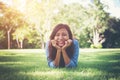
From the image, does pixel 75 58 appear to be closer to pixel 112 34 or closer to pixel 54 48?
pixel 54 48

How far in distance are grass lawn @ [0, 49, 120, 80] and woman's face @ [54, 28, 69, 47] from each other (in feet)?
0.75

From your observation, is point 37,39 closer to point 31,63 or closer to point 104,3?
point 31,63

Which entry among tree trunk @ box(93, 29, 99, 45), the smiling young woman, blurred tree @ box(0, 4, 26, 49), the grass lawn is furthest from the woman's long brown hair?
blurred tree @ box(0, 4, 26, 49)

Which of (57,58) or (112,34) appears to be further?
(112,34)

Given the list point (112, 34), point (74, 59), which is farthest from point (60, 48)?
point (112, 34)

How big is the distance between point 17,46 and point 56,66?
1.82 feet

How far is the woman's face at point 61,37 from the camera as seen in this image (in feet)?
12.7

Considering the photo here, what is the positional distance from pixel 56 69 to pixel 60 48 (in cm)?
26

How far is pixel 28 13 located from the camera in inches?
156

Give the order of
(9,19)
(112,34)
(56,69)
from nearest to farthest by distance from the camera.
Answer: (56,69) < (9,19) < (112,34)

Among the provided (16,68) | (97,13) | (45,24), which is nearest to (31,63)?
(16,68)

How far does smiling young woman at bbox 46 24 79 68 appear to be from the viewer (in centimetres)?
387

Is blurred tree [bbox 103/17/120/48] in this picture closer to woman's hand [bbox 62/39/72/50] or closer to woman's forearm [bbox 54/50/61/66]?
woman's hand [bbox 62/39/72/50]

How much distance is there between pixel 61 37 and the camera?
3881mm
